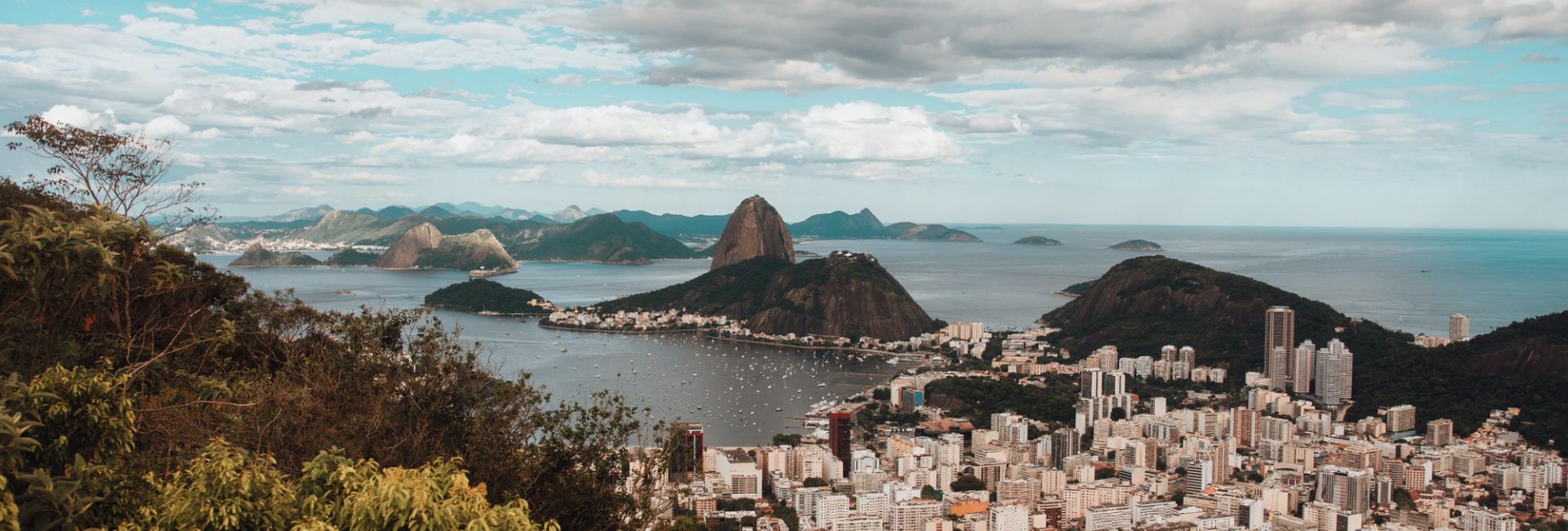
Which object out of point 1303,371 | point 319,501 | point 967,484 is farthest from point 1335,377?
point 319,501

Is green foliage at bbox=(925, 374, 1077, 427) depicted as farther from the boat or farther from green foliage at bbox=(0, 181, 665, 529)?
the boat

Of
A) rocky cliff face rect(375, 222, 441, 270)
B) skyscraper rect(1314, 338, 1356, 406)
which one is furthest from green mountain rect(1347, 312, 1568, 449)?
rocky cliff face rect(375, 222, 441, 270)

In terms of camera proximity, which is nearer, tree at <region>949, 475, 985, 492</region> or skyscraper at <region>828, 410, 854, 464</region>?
tree at <region>949, 475, 985, 492</region>

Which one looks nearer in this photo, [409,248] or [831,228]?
[409,248]

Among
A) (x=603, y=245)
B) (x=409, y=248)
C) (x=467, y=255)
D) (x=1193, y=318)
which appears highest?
(x=603, y=245)

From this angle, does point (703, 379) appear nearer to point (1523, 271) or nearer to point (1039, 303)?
point (1039, 303)

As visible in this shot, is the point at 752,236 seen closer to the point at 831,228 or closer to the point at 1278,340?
the point at 1278,340
